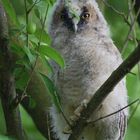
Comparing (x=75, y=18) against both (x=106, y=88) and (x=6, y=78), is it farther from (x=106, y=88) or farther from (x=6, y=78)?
(x=106, y=88)

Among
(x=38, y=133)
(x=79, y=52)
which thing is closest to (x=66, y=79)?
(x=79, y=52)

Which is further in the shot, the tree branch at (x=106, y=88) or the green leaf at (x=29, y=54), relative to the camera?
the green leaf at (x=29, y=54)

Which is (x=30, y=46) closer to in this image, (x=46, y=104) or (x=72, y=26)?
(x=72, y=26)

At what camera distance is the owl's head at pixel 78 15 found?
8.06ft

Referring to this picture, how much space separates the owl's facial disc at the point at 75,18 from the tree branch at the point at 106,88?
46cm

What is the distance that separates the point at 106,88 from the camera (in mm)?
1893

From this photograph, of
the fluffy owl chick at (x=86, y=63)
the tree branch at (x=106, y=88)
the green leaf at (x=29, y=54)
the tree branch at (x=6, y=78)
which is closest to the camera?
the tree branch at (x=106, y=88)

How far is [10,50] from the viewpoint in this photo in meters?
2.21

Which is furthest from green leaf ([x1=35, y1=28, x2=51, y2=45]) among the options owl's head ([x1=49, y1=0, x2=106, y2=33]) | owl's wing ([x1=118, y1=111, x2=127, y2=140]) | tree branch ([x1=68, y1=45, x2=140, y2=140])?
owl's wing ([x1=118, y1=111, x2=127, y2=140])

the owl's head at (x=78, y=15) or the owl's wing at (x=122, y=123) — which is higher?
the owl's head at (x=78, y=15)

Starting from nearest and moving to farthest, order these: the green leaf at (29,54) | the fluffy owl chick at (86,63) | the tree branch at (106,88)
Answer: the tree branch at (106,88) → the green leaf at (29,54) → the fluffy owl chick at (86,63)

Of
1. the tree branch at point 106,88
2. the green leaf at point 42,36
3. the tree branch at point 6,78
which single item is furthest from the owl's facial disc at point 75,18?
the tree branch at point 106,88

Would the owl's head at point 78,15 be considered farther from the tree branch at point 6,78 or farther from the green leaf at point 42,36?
the tree branch at point 6,78

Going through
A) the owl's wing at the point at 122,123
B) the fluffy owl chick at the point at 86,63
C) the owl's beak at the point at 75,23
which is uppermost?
the owl's beak at the point at 75,23
